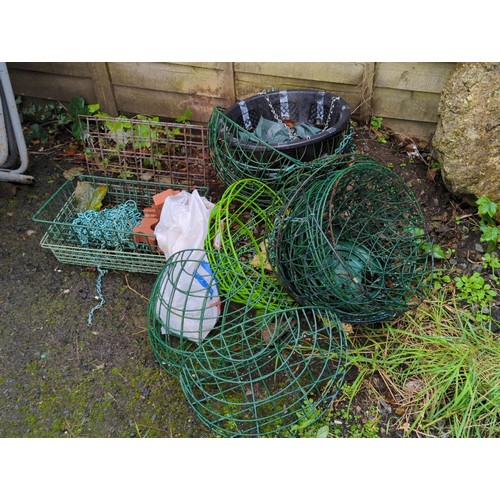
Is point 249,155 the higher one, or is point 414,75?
point 414,75

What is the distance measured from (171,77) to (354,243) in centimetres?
195

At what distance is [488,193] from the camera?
2992mm

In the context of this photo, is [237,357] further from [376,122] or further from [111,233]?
[376,122]

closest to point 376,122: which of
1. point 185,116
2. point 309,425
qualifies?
point 185,116

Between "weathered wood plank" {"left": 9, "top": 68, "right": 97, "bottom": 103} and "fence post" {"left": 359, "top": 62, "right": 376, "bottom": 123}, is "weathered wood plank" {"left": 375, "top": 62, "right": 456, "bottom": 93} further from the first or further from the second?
"weathered wood plank" {"left": 9, "top": 68, "right": 97, "bottom": 103}

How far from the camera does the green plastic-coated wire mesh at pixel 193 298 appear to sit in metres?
2.52

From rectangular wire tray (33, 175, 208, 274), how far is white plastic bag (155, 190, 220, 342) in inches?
7.7

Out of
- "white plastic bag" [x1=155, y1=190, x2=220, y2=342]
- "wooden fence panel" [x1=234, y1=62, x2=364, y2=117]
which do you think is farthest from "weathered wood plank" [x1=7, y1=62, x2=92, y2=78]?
"white plastic bag" [x1=155, y1=190, x2=220, y2=342]

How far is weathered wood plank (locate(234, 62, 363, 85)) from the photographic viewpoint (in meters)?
3.41

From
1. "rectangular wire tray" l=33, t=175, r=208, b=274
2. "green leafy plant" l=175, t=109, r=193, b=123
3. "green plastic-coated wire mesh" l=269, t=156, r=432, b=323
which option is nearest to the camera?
"green plastic-coated wire mesh" l=269, t=156, r=432, b=323

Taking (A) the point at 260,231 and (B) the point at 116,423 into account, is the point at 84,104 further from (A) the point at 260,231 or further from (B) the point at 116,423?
(B) the point at 116,423

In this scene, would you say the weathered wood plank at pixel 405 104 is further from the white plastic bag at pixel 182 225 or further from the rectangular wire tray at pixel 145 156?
the white plastic bag at pixel 182 225

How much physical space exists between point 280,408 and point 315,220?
34.9 inches

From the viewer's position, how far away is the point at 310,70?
136 inches
